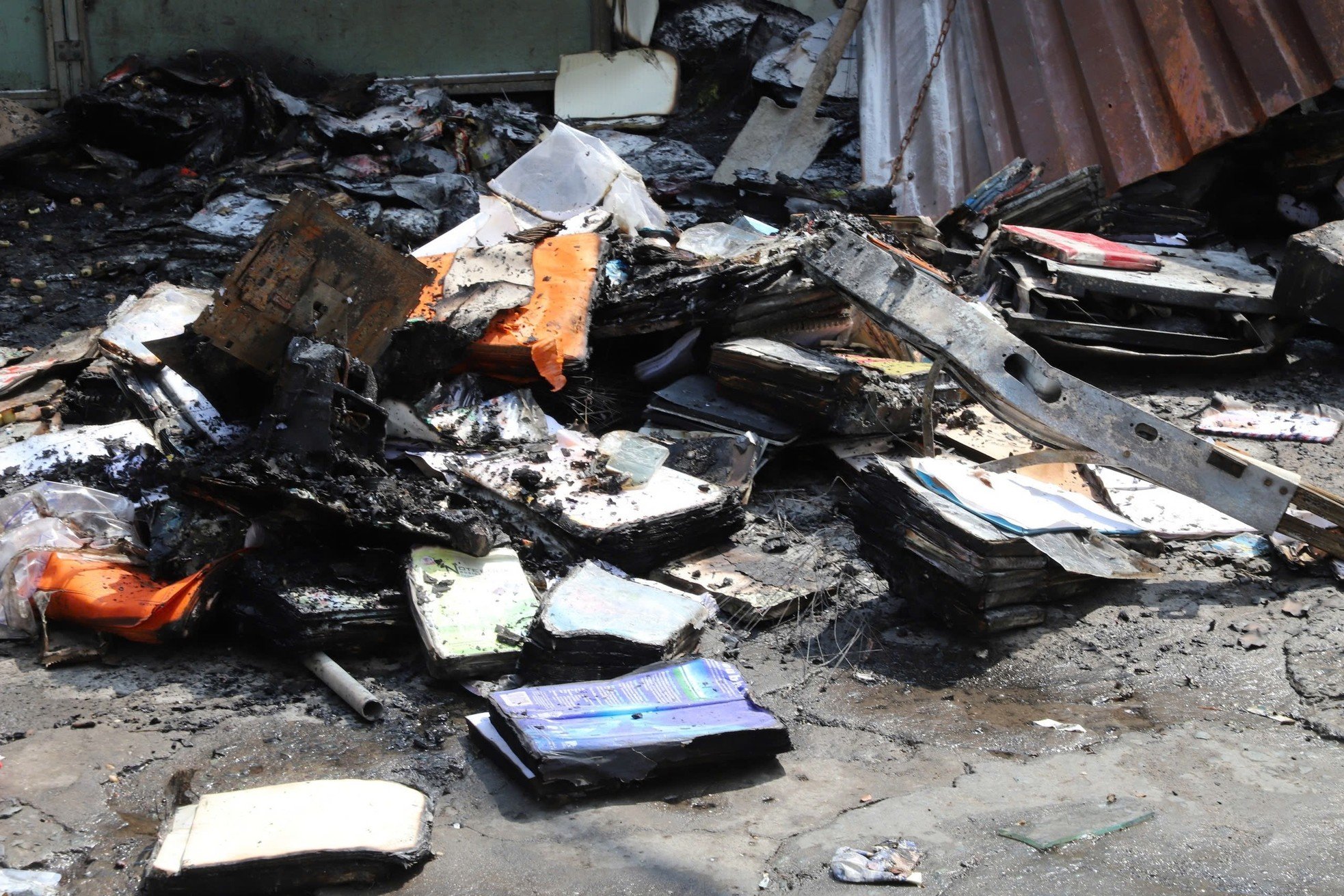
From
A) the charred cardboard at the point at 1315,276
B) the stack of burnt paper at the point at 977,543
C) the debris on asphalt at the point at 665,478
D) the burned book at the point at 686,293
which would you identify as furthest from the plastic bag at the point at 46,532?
the charred cardboard at the point at 1315,276

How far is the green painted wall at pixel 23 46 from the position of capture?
27.6 feet

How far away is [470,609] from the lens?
3.45 meters

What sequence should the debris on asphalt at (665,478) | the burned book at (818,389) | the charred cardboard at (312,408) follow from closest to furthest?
the debris on asphalt at (665,478)
the charred cardboard at (312,408)
the burned book at (818,389)

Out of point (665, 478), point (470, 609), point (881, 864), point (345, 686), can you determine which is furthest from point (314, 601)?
point (881, 864)

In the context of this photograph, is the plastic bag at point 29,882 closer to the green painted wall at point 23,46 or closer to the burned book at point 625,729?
the burned book at point 625,729

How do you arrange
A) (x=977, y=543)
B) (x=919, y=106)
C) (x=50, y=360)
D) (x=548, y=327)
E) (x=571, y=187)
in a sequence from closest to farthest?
(x=977, y=543) < (x=548, y=327) < (x=50, y=360) < (x=571, y=187) < (x=919, y=106)

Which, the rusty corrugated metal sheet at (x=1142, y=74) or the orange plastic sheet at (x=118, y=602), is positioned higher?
the rusty corrugated metal sheet at (x=1142, y=74)

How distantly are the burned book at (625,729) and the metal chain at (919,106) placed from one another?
555 cm

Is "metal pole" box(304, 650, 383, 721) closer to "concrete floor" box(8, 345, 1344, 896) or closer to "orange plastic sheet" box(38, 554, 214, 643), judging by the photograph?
"concrete floor" box(8, 345, 1344, 896)

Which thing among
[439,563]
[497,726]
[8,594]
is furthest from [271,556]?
[497,726]

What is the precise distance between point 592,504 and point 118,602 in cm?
161

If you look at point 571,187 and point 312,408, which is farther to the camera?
point 571,187

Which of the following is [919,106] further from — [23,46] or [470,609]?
[23,46]

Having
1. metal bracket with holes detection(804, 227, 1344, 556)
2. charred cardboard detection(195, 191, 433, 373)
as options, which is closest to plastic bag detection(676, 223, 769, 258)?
metal bracket with holes detection(804, 227, 1344, 556)
